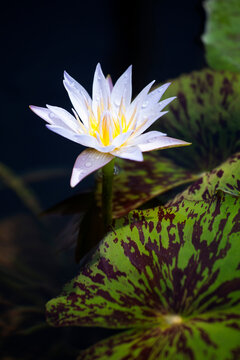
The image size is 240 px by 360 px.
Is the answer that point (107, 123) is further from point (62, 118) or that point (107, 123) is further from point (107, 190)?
point (107, 190)

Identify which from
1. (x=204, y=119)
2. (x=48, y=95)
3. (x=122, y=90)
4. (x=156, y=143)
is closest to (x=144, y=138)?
(x=156, y=143)

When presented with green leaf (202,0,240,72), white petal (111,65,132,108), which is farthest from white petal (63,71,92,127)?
green leaf (202,0,240,72)

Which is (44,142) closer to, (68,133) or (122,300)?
(68,133)

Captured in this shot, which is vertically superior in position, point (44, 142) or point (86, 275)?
point (44, 142)

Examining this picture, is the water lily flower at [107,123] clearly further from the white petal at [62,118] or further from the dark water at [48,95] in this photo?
the dark water at [48,95]

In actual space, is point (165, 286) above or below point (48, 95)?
below

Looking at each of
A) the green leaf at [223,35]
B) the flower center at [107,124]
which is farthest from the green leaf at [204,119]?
the flower center at [107,124]

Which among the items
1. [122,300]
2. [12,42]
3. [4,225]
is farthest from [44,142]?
[122,300]
